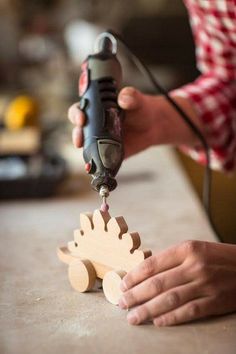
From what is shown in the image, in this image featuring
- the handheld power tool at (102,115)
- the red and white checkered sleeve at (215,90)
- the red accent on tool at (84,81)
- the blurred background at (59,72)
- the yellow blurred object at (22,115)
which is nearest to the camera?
the handheld power tool at (102,115)

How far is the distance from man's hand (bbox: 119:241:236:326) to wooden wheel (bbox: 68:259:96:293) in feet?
0.24

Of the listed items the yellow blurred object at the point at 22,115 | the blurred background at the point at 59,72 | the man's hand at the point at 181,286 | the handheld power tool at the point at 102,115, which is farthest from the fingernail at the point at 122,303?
the yellow blurred object at the point at 22,115

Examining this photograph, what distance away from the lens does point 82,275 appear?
79 cm

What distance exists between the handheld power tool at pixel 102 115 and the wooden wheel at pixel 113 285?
9 centimetres

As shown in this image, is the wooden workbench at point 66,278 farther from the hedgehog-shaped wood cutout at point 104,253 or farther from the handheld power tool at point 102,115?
the handheld power tool at point 102,115

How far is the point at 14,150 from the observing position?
4.50 feet

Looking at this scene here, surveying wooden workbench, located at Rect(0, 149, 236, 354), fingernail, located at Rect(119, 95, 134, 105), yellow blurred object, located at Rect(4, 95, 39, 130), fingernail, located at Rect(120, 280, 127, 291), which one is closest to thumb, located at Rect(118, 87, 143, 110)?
fingernail, located at Rect(119, 95, 134, 105)

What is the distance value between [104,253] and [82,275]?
0.13ft

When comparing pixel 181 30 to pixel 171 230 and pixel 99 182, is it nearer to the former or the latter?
pixel 171 230

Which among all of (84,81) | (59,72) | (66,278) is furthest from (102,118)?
(59,72)

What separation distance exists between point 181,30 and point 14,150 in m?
1.94

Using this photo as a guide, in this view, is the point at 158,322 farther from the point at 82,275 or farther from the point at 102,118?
the point at 102,118

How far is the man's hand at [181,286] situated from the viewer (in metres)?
0.70

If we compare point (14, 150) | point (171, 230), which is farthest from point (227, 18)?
point (14, 150)
